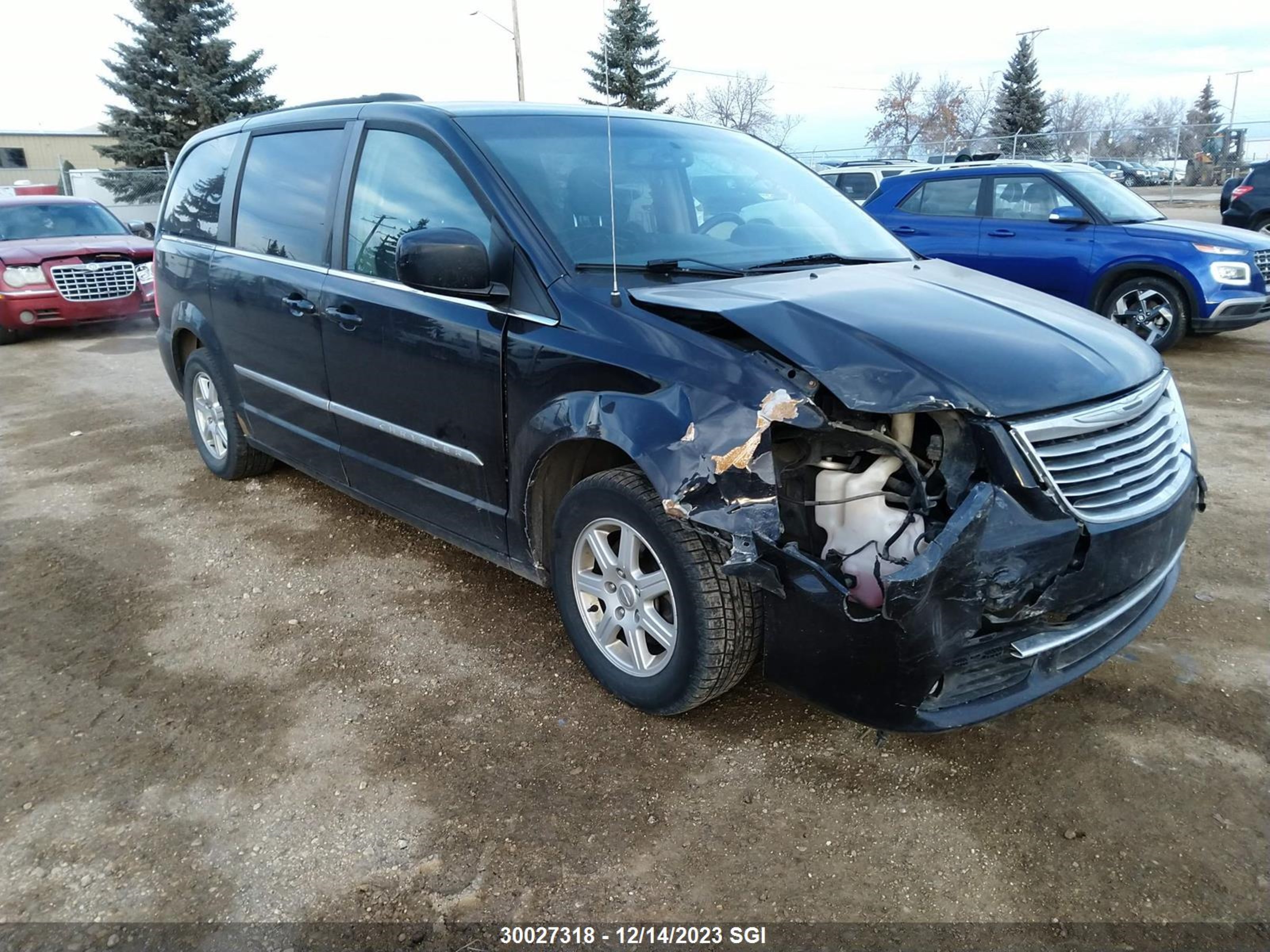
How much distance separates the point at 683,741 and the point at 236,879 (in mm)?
1301

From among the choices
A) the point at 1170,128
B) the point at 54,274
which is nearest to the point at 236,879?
the point at 54,274

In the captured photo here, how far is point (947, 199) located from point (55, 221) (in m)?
10.5

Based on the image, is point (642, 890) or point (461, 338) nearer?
point (642, 890)

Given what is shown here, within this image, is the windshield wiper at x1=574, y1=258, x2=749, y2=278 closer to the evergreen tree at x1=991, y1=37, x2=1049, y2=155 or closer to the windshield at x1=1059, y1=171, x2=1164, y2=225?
the windshield at x1=1059, y1=171, x2=1164, y2=225

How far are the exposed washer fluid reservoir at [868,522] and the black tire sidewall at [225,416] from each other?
362 centimetres

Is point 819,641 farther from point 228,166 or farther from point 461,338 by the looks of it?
point 228,166

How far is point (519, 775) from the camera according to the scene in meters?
2.72

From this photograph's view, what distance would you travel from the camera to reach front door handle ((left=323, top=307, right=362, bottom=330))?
11.8 feet

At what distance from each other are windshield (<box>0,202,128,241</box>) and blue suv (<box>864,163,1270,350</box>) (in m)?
9.89

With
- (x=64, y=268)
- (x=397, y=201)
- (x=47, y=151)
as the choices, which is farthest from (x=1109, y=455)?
(x=47, y=151)

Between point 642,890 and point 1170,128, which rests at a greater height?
point 1170,128

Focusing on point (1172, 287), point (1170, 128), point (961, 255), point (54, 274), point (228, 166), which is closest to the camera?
point (228, 166)

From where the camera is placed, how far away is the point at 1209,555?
411 centimetres

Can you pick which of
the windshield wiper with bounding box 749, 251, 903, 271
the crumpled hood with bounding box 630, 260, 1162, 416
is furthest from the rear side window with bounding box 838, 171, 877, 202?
the crumpled hood with bounding box 630, 260, 1162, 416
